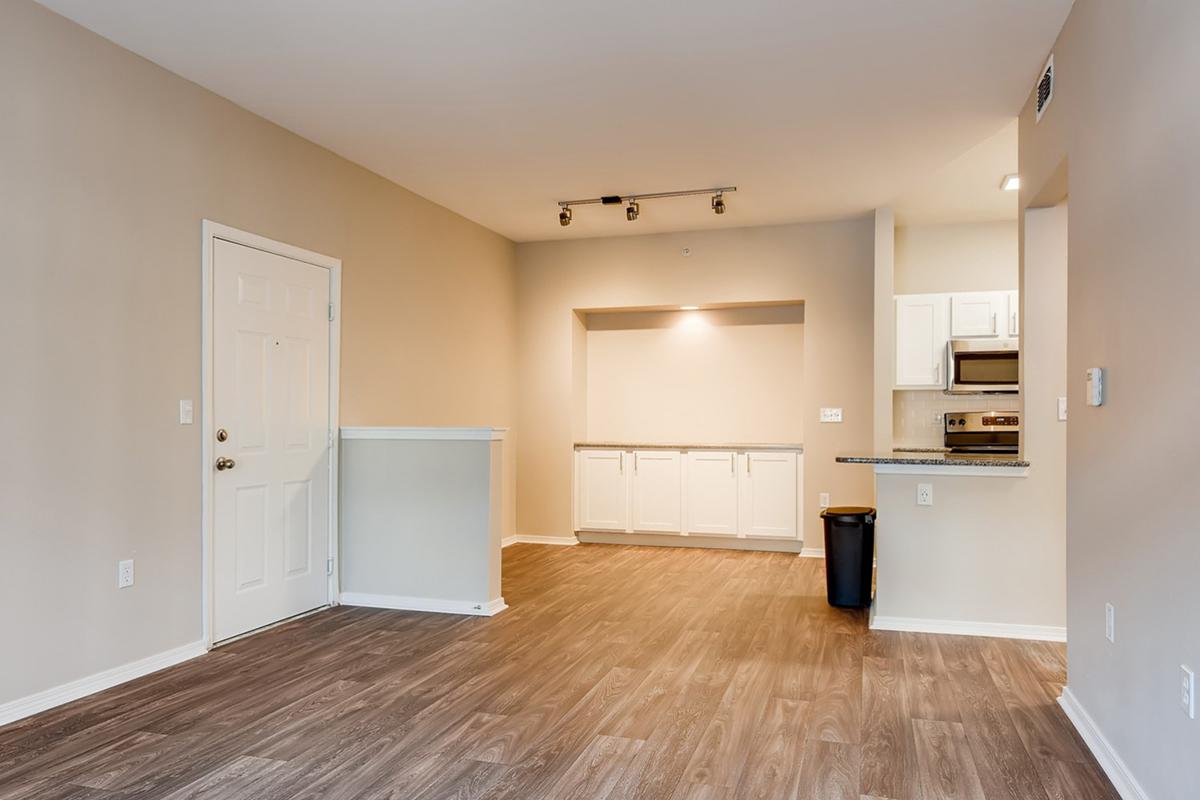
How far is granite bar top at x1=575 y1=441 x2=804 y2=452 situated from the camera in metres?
6.55

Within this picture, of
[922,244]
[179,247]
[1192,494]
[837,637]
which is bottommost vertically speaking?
[837,637]

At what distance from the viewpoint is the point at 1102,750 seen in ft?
8.45

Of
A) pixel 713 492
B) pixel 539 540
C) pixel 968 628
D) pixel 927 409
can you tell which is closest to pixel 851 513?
pixel 968 628

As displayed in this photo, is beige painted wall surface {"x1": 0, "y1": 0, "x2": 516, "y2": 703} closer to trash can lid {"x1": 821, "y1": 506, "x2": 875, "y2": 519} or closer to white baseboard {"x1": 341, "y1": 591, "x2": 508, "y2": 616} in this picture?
white baseboard {"x1": 341, "y1": 591, "x2": 508, "y2": 616}

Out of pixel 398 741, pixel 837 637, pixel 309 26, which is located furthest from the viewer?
pixel 837 637

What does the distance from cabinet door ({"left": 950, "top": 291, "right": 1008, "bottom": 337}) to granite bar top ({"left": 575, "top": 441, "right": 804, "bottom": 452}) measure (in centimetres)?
153

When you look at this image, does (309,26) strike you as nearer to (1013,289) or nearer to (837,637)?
(837,637)

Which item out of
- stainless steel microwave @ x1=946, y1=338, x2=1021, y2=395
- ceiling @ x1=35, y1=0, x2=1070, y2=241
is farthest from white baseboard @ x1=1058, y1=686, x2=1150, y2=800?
stainless steel microwave @ x1=946, y1=338, x2=1021, y2=395

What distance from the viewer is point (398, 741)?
275 centimetres

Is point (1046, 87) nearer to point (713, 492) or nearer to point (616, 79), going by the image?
point (616, 79)

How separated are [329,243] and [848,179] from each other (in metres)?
3.32

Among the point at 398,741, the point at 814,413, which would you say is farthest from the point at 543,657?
the point at 814,413

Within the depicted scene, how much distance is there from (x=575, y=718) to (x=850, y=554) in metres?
2.36

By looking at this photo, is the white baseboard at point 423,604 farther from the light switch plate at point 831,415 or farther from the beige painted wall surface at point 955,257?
the beige painted wall surface at point 955,257
